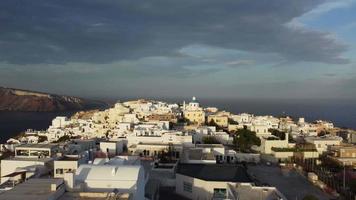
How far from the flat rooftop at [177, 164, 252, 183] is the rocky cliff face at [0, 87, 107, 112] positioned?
98.9m

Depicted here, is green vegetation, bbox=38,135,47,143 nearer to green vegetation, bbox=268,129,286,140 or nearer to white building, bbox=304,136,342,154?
green vegetation, bbox=268,129,286,140

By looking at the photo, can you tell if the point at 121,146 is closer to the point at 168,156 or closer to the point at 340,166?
the point at 168,156

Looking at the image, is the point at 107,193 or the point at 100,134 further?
the point at 100,134

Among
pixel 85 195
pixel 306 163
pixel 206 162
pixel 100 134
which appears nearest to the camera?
pixel 85 195

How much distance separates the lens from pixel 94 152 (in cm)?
2064

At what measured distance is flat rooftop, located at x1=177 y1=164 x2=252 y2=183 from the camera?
15.9 metres

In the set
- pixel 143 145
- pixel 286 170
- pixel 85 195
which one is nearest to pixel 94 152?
pixel 143 145

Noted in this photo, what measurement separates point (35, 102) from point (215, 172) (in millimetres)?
106005

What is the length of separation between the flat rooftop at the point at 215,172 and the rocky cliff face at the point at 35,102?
324 feet

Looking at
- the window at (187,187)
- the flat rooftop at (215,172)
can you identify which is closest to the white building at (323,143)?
the flat rooftop at (215,172)

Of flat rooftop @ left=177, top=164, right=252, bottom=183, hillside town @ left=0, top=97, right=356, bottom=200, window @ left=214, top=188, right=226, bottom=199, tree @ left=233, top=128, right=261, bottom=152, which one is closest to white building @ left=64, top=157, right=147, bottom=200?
hillside town @ left=0, top=97, right=356, bottom=200

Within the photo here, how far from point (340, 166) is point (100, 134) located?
18192mm

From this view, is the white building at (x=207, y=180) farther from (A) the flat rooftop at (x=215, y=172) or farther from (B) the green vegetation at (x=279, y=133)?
(B) the green vegetation at (x=279, y=133)

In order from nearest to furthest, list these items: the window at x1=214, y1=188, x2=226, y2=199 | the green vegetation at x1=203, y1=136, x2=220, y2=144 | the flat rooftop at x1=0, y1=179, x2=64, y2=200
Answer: the flat rooftop at x1=0, y1=179, x2=64, y2=200
the window at x1=214, y1=188, x2=226, y2=199
the green vegetation at x1=203, y1=136, x2=220, y2=144
